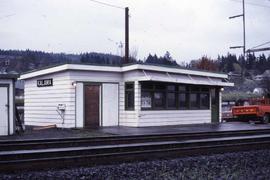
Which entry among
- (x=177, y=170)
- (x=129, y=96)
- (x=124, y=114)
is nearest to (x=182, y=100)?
(x=129, y=96)

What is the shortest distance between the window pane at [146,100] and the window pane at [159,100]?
436mm

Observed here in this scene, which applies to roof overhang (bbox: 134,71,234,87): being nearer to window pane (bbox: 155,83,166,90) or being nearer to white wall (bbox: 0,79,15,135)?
window pane (bbox: 155,83,166,90)

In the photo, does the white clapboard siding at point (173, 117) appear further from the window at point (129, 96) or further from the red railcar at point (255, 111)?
the red railcar at point (255, 111)

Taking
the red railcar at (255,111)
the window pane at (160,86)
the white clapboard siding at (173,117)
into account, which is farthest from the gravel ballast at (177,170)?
the red railcar at (255,111)

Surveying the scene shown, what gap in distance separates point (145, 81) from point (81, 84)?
3421mm

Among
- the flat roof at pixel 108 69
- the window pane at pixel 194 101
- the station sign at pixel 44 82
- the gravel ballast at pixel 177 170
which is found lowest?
the gravel ballast at pixel 177 170

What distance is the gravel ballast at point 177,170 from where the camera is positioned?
9164mm

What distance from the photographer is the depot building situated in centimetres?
2261

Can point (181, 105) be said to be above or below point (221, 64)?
below

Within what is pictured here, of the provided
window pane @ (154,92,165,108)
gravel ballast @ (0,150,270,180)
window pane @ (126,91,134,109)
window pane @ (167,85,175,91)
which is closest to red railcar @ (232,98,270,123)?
window pane @ (167,85,175,91)

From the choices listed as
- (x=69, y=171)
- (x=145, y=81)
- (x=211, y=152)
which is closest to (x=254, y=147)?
(x=211, y=152)

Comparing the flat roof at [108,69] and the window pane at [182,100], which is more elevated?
the flat roof at [108,69]

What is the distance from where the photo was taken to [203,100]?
1094 inches

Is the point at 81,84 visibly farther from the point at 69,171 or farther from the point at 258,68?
the point at 258,68
